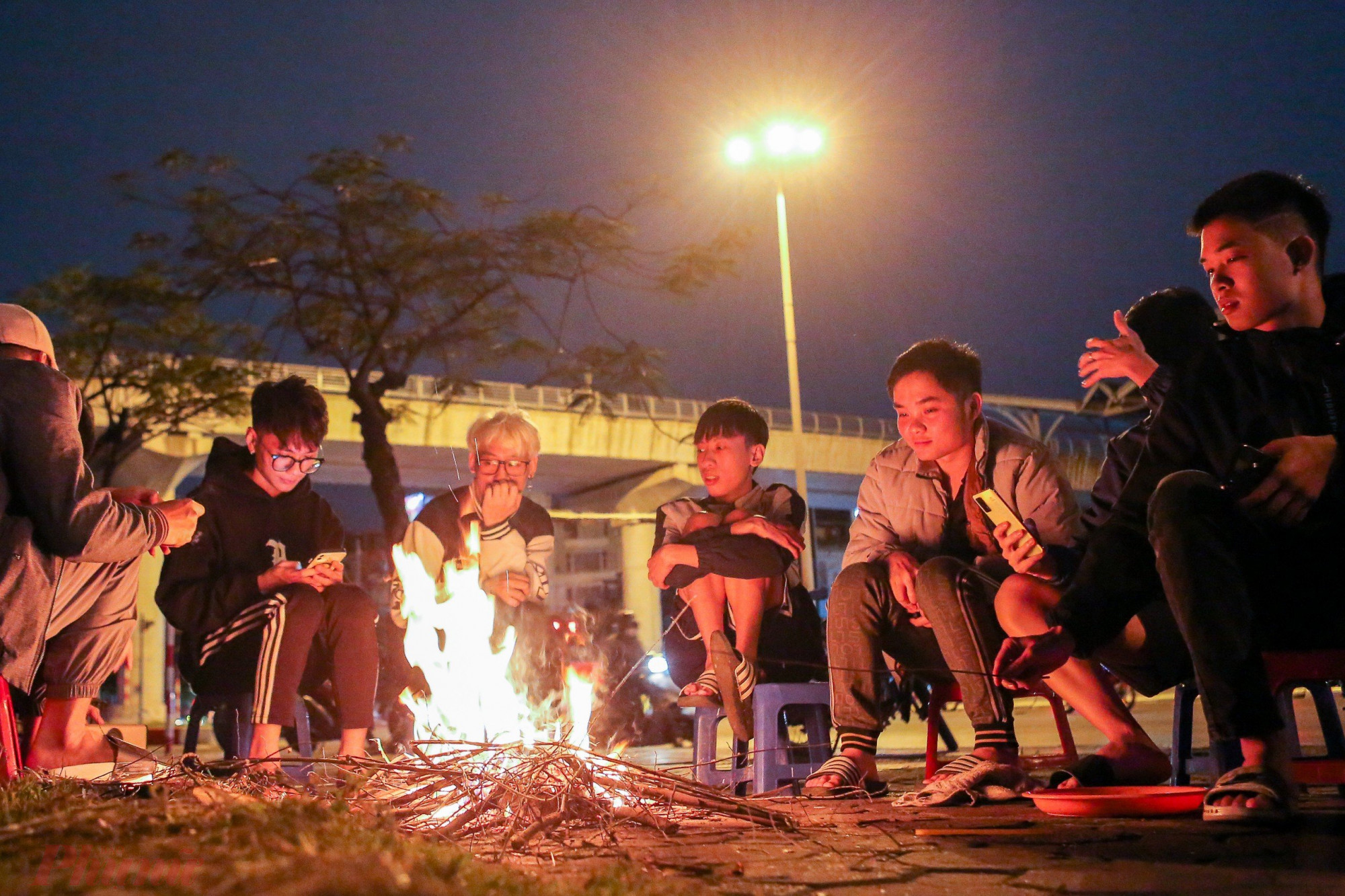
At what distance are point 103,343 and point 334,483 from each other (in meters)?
24.9

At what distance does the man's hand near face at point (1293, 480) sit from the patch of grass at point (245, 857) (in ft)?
6.09

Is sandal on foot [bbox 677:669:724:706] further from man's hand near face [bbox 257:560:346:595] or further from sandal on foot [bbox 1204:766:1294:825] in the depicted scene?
sandal on foot [bbox 1204:766:1294:825]

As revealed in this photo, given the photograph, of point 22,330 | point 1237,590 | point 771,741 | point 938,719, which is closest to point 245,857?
point 1237,590

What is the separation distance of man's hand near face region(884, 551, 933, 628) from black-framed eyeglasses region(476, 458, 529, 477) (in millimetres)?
2299

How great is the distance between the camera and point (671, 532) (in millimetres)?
5410

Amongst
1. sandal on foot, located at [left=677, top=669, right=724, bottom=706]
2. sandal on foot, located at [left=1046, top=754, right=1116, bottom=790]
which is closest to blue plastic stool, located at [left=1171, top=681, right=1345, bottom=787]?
sandal on foot, located at [left=1046, top=754, right=1116, bottom=790]

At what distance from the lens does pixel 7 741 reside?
368 centimetres

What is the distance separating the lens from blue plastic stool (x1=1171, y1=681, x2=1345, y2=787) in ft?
12.2

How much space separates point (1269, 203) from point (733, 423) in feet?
8.68

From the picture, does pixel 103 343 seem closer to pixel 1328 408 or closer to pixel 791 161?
pixel 791 161

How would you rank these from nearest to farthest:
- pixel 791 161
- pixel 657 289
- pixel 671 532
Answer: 1. pixel 671 532
2. pixel 657 289
3. pixel 791 161

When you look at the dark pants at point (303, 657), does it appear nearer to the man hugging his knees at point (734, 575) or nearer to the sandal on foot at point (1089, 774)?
the man hugging his knees at point (734, 575)

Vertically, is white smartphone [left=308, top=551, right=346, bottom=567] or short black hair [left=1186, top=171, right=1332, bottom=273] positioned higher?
short black hair [left=1186, top=171, right=1332, bottom=273]

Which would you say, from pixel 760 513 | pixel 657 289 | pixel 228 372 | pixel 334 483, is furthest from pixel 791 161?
pixel 334 483
